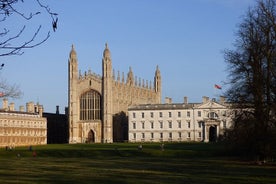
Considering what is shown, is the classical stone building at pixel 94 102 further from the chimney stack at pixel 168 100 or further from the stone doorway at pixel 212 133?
the stone doorway at pixel 212 133

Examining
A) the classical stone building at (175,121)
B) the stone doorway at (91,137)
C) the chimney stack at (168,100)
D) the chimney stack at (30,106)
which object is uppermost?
the chimney stack at (168,100)

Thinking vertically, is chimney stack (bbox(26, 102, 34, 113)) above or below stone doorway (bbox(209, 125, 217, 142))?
above

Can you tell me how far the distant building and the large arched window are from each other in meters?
10.9

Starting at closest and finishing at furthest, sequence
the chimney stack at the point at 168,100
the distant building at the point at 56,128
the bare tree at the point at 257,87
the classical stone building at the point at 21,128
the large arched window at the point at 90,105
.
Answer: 1. the bare tree at the point at 257,87
2. the classical stone building at the point at 21,128
3. the large arched window at the point at 90,105
4. the chimney stack at the point at 168,100
5. the distant building at the point at 56,128

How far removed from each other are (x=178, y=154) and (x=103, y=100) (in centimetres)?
4822

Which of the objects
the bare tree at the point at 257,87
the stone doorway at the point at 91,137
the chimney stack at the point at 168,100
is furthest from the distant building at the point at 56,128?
the bare tree at the point at 257,87

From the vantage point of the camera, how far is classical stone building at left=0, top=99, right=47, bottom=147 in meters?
96.1

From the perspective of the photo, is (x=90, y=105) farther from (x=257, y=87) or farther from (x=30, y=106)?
(x=257, y=87)

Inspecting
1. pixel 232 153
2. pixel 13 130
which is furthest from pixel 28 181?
pixel 13 130

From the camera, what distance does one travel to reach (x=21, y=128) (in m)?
101

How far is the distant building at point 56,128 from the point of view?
112875 mm

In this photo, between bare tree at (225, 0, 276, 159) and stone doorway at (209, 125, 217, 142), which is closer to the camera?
bare tree at (225, 0, 276, 159)

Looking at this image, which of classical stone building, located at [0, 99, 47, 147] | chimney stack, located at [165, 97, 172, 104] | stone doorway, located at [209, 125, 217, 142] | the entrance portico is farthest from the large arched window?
stone doorway, located at [209, 125, 217, 142]

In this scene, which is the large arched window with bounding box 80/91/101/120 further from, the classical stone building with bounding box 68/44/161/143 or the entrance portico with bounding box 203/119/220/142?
the entrance portico with bounding box 203/119/220/142
